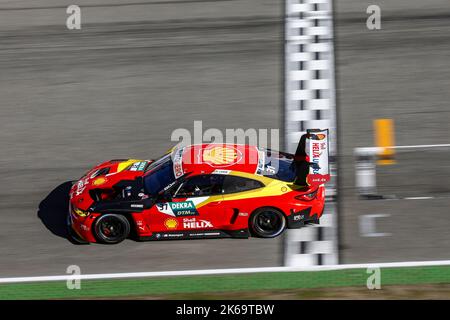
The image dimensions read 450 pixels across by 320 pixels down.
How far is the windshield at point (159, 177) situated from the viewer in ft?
44.8

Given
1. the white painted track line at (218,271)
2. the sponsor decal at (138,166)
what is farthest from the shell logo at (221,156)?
the white painted track line at (218,271)

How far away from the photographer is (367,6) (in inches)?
883

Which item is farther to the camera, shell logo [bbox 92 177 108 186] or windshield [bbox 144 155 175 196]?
shell logo [bbox 92 177 108 186]

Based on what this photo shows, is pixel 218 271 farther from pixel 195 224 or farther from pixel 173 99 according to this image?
pixel 173 99

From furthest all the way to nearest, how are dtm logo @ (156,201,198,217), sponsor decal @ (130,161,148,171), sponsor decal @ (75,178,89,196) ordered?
sponsor decal @ (130,161,148,171) < sponsor decal @ (75,178,89,196) < dtm logo @ (156,201,198,217)

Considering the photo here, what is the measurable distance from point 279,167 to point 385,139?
3.98m

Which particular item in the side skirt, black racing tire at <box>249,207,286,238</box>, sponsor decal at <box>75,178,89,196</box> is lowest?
the side skirt

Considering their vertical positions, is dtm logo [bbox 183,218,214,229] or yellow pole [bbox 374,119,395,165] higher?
yellow pole [bbox 374,119,395,165]

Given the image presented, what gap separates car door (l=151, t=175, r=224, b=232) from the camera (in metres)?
13.5

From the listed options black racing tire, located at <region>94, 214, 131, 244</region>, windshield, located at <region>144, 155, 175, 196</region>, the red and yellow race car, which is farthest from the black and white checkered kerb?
black racing tire, located at <region>94, 214, 131, 244</region>

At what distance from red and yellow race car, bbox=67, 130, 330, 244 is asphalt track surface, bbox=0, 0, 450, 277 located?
293 millimetres

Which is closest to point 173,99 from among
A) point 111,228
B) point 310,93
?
point 310,93

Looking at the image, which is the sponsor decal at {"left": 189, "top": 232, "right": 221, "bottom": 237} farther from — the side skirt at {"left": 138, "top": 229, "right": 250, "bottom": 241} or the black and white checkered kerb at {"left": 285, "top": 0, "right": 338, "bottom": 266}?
the black and white checkered kerb at {"left": 285, "top": 0, "right": 338, "bottom": 266}

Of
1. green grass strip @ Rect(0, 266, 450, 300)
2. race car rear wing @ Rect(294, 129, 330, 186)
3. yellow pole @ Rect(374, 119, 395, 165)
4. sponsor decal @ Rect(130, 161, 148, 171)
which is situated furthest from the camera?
yellow pole @ Rect(374, 119, 395, 165)
